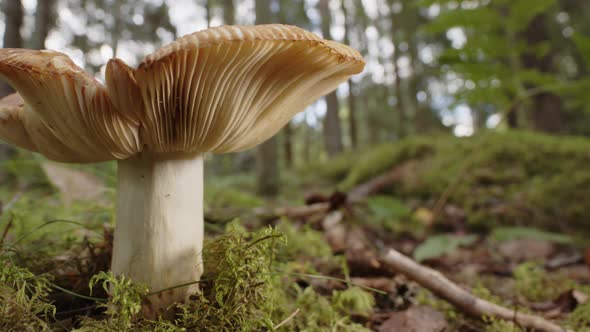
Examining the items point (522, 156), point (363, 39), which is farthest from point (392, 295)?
point (363, 39)

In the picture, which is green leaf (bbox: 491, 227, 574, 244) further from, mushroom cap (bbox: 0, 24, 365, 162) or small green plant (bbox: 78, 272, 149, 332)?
small green plant (bbox: 78, 272, 149, 332)

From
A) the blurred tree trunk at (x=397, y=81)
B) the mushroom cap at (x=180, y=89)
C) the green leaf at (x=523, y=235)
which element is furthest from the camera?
the blurred tree trunk at (x=397, y=81)

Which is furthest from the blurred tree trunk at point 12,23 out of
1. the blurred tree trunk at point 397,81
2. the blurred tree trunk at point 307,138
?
the blurred tree trunk at point 307,138

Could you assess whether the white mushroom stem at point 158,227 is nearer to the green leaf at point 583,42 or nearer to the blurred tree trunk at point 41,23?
the green leaf at point 583,42

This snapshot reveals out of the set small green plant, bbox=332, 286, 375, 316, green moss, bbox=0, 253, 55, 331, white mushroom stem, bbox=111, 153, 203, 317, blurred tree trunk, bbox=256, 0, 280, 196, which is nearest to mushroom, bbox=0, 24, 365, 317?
white mushroom stem, bbox=111, 153, 203, 317

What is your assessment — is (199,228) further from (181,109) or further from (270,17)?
(270,17)

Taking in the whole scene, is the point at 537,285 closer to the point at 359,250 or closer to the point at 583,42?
the point at 359,250

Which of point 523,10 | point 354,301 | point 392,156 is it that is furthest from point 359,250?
point 392,156
